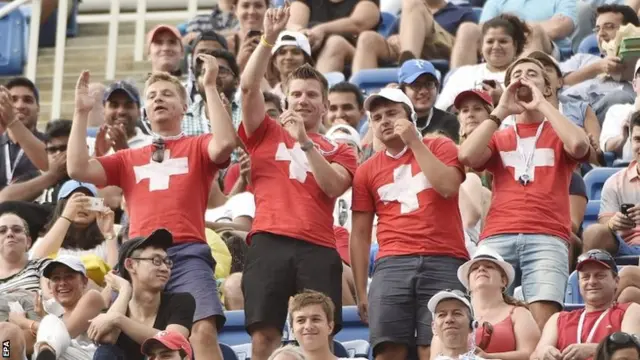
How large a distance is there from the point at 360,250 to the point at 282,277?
18.3 inches

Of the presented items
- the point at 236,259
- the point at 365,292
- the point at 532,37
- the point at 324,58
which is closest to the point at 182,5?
the point at 324,58

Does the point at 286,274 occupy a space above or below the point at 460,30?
below

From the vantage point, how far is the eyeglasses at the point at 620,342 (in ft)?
34.6

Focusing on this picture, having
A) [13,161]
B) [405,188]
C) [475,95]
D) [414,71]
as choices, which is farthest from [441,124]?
[13,161]

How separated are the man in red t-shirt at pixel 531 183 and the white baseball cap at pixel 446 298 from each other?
664 mm

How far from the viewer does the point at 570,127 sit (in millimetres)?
11641

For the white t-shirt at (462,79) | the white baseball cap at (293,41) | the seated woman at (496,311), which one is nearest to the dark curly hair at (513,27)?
the white t-shirt at (462,79)

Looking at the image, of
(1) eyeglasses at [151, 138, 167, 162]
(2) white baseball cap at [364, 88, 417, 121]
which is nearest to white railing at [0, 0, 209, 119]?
(1) eyeglasses at [151, 138, 167, 162]

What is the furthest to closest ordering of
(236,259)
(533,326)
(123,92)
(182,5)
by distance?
(182,5)
(123,92)
(236,259)
(533,326)

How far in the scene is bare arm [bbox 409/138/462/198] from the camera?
1149 centimetres

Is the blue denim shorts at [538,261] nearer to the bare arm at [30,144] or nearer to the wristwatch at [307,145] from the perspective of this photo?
the wristwatch at [307,145]

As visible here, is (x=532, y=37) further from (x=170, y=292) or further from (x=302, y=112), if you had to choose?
(x=170, y=292)

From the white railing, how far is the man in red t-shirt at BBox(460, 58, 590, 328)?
544 cm

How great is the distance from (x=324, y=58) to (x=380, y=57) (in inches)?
16.5
